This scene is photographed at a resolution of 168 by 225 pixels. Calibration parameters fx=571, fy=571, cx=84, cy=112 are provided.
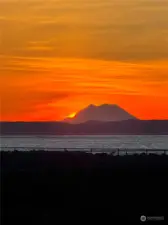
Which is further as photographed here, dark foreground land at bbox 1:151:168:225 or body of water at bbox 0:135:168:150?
body of water at bbox 0:135:168:150

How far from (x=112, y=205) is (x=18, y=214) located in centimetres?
232

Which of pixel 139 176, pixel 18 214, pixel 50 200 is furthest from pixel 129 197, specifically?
pixel 139 176

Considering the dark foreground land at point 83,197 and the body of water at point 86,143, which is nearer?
the dark foreground land at point 83,197

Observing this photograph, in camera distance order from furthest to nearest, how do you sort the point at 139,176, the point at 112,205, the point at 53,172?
the point at 53,172
the point at 139,176
the point at 112,205

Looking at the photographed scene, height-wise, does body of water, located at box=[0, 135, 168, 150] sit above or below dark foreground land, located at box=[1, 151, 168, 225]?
above

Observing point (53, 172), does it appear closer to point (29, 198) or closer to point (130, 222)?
point (29, 198)

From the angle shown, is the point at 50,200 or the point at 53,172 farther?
the point at 53,172

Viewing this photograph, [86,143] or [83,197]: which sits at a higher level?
[86,143]

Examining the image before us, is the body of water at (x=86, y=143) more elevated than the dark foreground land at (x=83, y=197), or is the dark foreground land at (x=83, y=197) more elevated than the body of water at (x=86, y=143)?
the body of water at (x=86, y=143)

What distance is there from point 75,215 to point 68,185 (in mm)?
4114

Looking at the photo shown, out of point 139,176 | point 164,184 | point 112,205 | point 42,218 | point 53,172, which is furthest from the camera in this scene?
point 53,172

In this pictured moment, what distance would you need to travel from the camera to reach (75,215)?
42.7 feet

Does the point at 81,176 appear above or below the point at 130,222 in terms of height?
above

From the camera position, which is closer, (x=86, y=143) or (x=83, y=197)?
(x=83, y=197)
